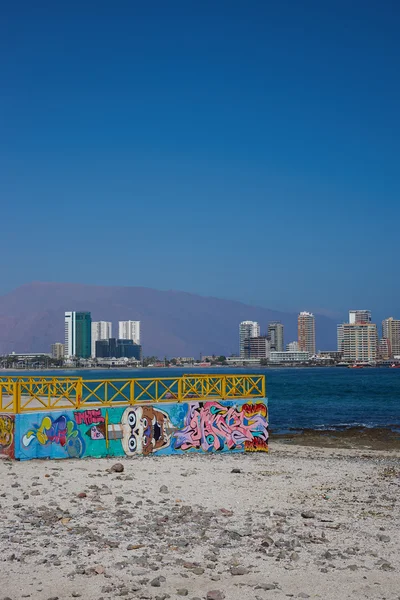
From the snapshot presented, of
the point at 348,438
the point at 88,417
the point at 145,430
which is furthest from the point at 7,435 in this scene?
the point at 348,438

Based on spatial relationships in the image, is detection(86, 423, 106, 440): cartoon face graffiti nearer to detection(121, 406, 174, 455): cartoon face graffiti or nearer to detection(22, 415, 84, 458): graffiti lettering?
detection(22, 415, 84, 458): graffiti lettering

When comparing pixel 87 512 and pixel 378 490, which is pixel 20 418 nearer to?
pixel 87 512

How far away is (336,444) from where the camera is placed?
128 ft

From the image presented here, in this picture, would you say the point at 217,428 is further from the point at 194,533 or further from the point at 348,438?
the point at 348,438

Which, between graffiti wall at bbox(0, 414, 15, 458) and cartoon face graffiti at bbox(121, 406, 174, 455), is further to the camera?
cartoon face graffiti at bbox(121, 406, 174, 455)

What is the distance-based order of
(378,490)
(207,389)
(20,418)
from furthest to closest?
1. (207,389)
2. (20,418)
3. (378,490)

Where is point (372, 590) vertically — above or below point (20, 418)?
below

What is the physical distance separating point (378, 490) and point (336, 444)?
18989 mm

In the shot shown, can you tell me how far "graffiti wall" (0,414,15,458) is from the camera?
24.2 meters

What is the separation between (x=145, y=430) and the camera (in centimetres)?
2719

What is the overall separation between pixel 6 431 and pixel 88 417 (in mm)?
3009

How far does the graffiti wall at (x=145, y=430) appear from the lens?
80.9 ft

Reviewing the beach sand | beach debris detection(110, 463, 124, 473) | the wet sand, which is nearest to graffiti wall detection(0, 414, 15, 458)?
the beach sand

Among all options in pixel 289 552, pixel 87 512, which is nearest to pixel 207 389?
pixel 87 512
